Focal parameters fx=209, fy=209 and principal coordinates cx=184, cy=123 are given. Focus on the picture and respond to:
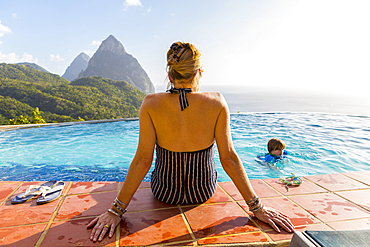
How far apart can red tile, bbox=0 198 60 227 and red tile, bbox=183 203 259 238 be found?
3.60 ft

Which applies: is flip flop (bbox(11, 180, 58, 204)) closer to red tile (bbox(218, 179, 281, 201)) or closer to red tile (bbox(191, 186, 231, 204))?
red tile (bbox(191, 186, 231, 204))

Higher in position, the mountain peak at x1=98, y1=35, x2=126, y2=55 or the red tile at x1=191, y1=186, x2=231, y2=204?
the mountain peak at x1=98, y1=35, x2=126, y2=55

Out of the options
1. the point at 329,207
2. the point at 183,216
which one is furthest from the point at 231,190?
the point at 329,207

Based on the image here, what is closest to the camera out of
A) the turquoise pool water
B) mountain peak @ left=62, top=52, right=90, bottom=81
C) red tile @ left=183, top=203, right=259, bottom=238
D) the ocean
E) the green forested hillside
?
red tile @ left=183, top=203, right=259, bottom=238

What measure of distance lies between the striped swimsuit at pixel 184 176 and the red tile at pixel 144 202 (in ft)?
0.16

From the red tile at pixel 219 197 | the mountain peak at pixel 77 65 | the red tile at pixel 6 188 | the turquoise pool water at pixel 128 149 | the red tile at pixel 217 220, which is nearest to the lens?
the red tile at pixel 217 220

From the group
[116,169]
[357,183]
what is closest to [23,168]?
[116,169]

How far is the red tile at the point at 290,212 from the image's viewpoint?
5.03 ft

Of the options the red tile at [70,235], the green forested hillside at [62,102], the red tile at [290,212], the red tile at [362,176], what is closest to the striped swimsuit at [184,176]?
the red tile at [290,212]

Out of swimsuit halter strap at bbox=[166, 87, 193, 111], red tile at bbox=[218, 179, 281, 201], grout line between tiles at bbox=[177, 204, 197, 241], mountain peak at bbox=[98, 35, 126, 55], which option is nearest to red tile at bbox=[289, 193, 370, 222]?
red tile at bbox=[218, 179, 281, 201]

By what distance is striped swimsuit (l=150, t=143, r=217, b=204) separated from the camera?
1.64 meters

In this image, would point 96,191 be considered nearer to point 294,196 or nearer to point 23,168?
point 294,196

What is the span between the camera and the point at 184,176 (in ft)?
5.48

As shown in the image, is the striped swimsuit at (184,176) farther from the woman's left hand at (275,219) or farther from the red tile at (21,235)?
the red tile at (21,235)
